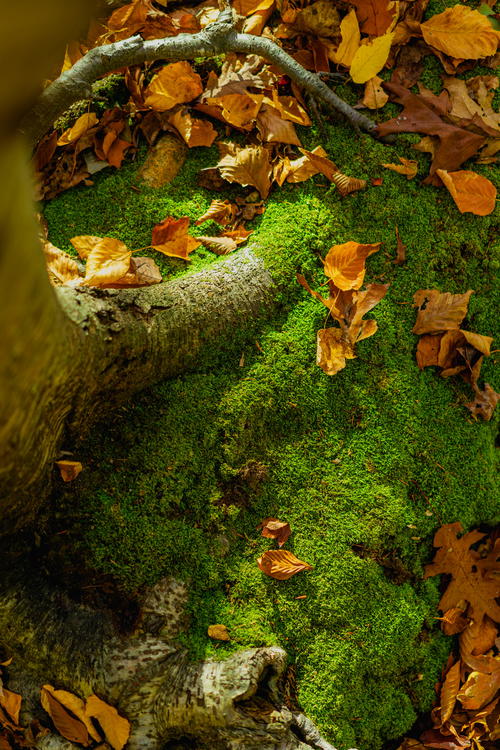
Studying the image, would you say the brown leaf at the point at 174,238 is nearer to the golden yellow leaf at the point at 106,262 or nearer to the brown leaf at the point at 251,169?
the golden yellow leaf at the point at 106,262

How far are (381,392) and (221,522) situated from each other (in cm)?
106

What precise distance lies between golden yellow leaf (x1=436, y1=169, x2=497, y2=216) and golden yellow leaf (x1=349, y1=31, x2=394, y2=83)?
75cm

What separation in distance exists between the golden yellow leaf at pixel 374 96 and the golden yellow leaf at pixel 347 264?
955mm

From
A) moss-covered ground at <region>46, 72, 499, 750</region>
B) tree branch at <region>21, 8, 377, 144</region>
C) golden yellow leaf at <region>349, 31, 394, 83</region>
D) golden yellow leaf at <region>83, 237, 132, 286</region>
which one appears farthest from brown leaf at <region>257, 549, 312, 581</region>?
golden yellow leaf at <region>349, 31, 394, 83</region>

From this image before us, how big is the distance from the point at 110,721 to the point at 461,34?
4096 mm

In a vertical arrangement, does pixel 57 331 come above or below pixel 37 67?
below

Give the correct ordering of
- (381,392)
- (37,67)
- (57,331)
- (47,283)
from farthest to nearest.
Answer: (381,392) → (57,331) → (47,283) → (37,67)

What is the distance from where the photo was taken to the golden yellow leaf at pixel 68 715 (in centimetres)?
230

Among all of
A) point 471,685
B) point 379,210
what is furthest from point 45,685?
point 379,210

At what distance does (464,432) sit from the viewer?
2.94 metres

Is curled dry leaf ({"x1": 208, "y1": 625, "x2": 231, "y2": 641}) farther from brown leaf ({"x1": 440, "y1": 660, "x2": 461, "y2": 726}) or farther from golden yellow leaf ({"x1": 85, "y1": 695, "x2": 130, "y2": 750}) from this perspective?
brown leaf ({"x1": 440, "y1": 660, "x2": 461, "y2": 726})

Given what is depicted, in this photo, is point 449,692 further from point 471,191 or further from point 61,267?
point 61,267

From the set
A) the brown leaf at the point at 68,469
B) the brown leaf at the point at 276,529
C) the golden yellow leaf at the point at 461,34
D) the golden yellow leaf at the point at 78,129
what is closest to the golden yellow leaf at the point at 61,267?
the golden yellow leaf at the point at 78,129

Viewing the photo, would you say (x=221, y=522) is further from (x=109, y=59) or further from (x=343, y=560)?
(x=109, y=59)
